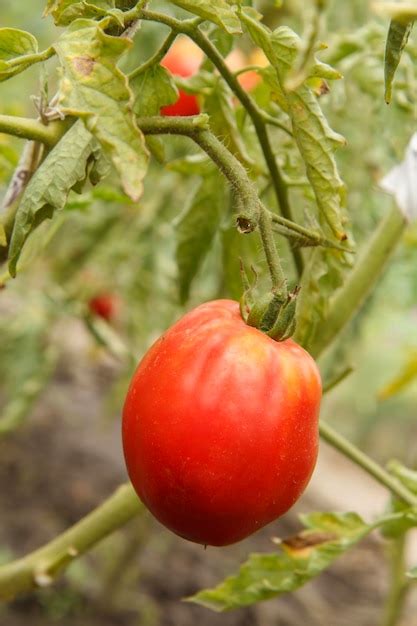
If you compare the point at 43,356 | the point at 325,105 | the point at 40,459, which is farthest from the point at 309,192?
the point at 40,459

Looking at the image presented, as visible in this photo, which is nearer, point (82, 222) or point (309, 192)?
point (309, 192)

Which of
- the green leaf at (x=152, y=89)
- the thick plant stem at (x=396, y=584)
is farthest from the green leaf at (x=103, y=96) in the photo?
the thick plant stem at (x=396, y=584)

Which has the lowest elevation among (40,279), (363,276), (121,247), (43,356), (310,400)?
(40,279)

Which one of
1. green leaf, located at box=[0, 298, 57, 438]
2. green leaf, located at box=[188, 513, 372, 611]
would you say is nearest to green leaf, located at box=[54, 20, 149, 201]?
green leaf, located at box=[188, 513, 372, 611]

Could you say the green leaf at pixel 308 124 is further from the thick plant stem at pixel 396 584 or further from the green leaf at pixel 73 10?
the thick plant stem at pixel 396 584

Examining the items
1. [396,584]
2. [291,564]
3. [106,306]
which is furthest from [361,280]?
[106,306]

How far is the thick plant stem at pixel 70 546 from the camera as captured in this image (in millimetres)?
840

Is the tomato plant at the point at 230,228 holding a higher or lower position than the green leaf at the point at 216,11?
lower

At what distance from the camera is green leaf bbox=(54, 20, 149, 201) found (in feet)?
1.47

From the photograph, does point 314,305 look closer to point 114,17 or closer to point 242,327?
point 242,327

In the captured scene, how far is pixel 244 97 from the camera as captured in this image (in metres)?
0.64

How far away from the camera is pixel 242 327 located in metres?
0.54

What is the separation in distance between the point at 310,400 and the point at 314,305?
147 mm

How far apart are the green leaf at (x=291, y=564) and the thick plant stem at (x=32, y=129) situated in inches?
16.1
